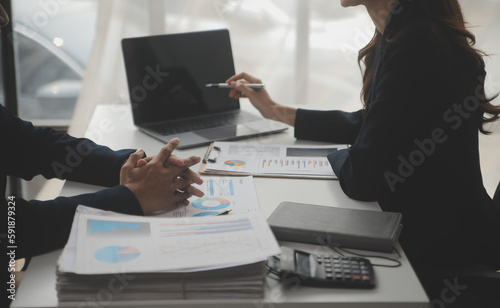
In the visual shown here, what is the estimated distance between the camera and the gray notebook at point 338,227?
96 cm

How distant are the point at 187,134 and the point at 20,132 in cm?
47

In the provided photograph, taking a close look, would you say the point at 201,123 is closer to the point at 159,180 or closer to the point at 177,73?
the point at 177,73

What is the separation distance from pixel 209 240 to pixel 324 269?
19 centimetres

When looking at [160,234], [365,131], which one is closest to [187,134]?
[365,131]

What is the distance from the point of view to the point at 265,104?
169cm

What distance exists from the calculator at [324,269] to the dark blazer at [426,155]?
0.31 meters

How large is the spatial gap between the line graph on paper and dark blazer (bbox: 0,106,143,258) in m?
0.17

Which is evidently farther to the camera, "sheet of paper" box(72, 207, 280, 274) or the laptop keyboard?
the laptop keyboard

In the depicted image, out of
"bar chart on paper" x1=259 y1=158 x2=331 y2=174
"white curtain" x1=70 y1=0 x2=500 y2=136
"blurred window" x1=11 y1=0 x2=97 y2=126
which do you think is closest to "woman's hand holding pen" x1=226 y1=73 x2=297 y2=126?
"bar chart on paper" x1=259 y1=158 x2=331 y2=174

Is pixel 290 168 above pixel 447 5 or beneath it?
beneath

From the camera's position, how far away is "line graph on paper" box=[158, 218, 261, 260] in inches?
33.3

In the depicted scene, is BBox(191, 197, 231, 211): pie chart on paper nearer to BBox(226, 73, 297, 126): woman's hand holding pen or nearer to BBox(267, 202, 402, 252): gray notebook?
BBox(267, 202, 402, 252): gray notebook

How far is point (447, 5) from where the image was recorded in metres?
1.23

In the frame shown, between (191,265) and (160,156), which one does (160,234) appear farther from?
(160,156)
